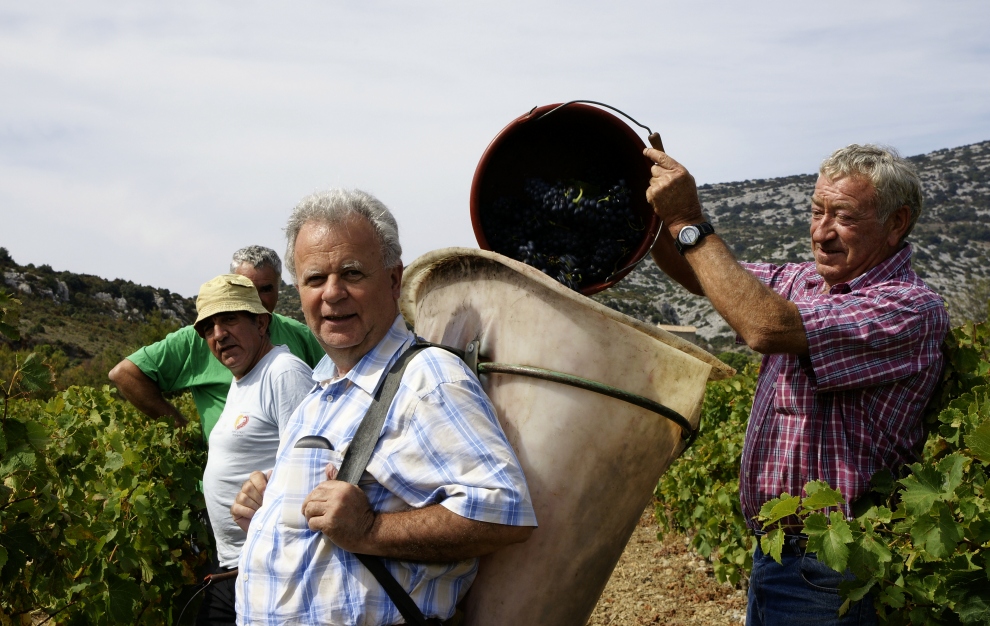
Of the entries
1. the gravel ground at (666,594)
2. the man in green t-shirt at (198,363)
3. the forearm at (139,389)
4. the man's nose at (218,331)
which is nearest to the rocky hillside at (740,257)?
the gravel ground at (666,594)

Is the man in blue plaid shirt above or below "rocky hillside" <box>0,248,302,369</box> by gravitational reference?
below

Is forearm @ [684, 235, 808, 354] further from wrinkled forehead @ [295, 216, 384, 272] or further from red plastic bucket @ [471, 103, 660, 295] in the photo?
wrinkled forehead @ [295, 216, 384, 272]

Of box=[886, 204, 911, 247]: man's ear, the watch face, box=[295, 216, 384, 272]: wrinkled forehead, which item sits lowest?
box=[886, 204, 911, 247]: man's ear

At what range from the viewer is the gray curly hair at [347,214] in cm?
204

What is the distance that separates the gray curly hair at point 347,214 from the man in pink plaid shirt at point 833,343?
657 mm

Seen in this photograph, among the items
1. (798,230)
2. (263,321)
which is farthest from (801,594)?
(798,230)

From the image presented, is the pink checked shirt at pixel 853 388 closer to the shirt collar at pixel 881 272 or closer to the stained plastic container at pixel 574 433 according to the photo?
the shirt collar at pixel 881 272

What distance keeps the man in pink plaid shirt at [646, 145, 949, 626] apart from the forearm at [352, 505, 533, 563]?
765 mm

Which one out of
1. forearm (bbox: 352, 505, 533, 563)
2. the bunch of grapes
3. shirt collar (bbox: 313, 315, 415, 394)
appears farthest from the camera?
the bunch of grapes

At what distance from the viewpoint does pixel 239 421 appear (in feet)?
10.2

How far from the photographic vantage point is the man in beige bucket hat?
121 inches

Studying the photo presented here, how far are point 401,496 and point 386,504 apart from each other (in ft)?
0.14

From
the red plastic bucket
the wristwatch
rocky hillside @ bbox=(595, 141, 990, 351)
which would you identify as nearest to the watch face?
the wristwatch

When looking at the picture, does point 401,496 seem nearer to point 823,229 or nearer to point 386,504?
point 386,504
